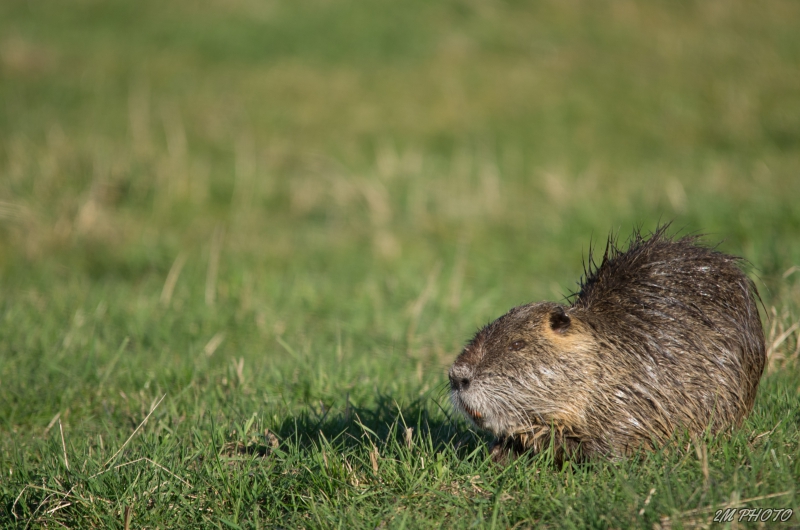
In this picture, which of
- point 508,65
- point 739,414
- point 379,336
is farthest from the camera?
point 508,65

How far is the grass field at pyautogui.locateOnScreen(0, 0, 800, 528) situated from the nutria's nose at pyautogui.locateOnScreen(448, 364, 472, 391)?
234 millimetres

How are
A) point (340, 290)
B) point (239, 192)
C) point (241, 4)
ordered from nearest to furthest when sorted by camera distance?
1. point (340, 290)
2. point (239, 192)
3. point (241, 4)

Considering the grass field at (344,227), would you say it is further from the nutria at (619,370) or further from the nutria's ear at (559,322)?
the nutria's ear at (559,322)

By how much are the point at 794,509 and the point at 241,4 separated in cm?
1088

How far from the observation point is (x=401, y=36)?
11.0 meters

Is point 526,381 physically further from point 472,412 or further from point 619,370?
point 619,370

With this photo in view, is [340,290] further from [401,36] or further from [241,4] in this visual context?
[241,4]

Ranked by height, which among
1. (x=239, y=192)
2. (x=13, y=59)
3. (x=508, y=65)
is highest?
(x=508, y=65)

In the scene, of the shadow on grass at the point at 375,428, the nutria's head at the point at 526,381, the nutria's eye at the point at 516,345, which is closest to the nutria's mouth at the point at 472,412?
the nutria's head at the point at 526,381

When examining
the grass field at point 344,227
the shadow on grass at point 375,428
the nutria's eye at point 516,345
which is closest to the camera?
the grass field at point 344,227

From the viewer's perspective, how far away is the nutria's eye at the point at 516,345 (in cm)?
284

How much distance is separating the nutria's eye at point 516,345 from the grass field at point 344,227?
0.41 metres

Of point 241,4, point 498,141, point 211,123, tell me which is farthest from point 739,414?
point 241,4

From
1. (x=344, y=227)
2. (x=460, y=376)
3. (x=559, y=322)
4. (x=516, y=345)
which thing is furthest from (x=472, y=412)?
(x=344, y=227)
